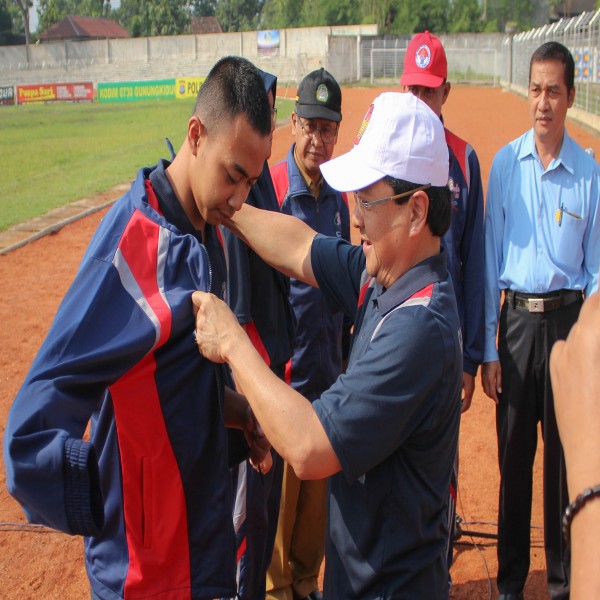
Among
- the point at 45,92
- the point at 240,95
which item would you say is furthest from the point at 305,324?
the point at 45,92

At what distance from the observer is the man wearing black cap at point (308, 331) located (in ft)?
15.0

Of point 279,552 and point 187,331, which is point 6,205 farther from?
point 187,331

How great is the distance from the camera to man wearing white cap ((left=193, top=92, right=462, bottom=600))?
7.67 ft

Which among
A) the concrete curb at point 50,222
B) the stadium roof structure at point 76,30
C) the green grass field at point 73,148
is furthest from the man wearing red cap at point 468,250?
the stadium roof structure at point 76,30

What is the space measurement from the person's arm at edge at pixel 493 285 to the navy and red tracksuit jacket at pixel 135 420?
210 cm

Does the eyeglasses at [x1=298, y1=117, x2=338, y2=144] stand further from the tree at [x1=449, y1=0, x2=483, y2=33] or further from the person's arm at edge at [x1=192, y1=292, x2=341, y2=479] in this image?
the tree at [x1=449, y1=0, x2=483, y2=33]

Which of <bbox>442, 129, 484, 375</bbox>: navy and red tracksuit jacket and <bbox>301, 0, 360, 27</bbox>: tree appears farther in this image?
<bbox>301, 0, 360, 27</bbox>: tree

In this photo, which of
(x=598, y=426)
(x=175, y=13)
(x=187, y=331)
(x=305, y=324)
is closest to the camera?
(x=598, y=426)

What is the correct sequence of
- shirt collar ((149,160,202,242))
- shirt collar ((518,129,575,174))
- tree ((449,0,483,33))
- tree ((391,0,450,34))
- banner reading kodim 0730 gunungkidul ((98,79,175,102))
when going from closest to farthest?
shirt collar ((149,160,202,242)) < shirt collar ((518,129,575,174)) < banner reading kodim 0730 gunungkidul ((98,79,175,102)) < tree ((449,0,483,33)) < tree ((391,0,450,34))

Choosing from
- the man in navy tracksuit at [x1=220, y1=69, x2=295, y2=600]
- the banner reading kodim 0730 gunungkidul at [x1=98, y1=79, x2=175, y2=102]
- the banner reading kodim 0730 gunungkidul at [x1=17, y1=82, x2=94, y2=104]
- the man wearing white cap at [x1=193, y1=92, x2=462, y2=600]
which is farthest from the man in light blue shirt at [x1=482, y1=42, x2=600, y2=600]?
the banner reading kodim 0730 gunungkidul at [x1=98, y1=79, x2=175, y2=102]

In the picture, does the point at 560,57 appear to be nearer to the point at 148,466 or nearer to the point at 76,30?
the point at 148,466

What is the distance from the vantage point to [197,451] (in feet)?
8.87

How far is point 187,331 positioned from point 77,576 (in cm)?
277

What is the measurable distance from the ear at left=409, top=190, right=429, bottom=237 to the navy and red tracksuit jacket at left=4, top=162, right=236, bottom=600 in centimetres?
72
